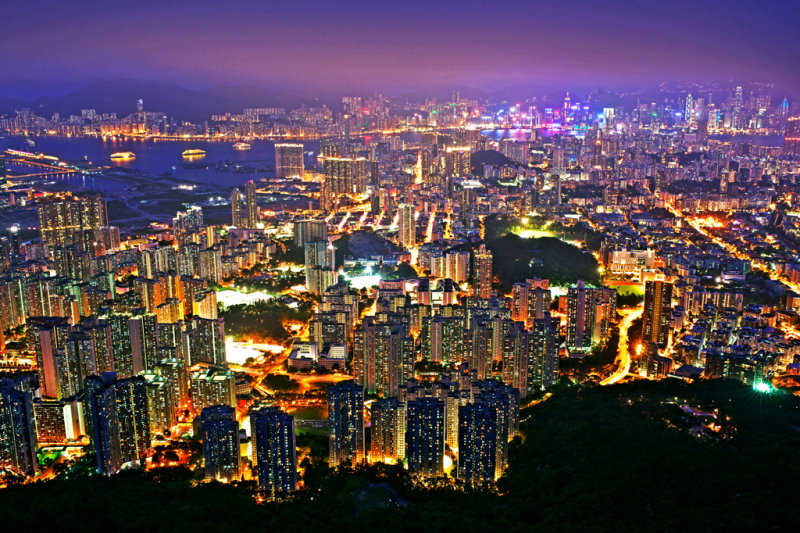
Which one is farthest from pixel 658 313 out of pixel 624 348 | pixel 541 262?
pixel 541 262

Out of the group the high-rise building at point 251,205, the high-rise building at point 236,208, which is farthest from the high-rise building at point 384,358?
the high-rise building at point 236,208

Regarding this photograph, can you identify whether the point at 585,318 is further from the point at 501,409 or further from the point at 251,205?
the point at 251,205

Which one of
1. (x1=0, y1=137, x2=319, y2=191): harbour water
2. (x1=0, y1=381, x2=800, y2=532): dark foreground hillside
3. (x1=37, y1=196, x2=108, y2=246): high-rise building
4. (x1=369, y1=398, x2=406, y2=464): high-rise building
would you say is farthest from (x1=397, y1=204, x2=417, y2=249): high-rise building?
(x1=0, y1=137, x2=319, y2=191): harbour water

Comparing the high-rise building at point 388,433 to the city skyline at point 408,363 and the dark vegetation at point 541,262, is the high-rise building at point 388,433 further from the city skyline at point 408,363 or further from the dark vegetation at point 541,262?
the dark vegetation at point 541,262

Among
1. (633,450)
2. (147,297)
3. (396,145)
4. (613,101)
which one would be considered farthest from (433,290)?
(613,101)

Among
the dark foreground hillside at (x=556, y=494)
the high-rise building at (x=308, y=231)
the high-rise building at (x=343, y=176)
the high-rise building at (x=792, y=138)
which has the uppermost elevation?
the high-rise building at (x=792, y=138)

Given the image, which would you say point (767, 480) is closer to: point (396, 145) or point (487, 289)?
point (487, 289)

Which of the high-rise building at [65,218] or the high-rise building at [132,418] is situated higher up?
the high-rise building at [65,218]
